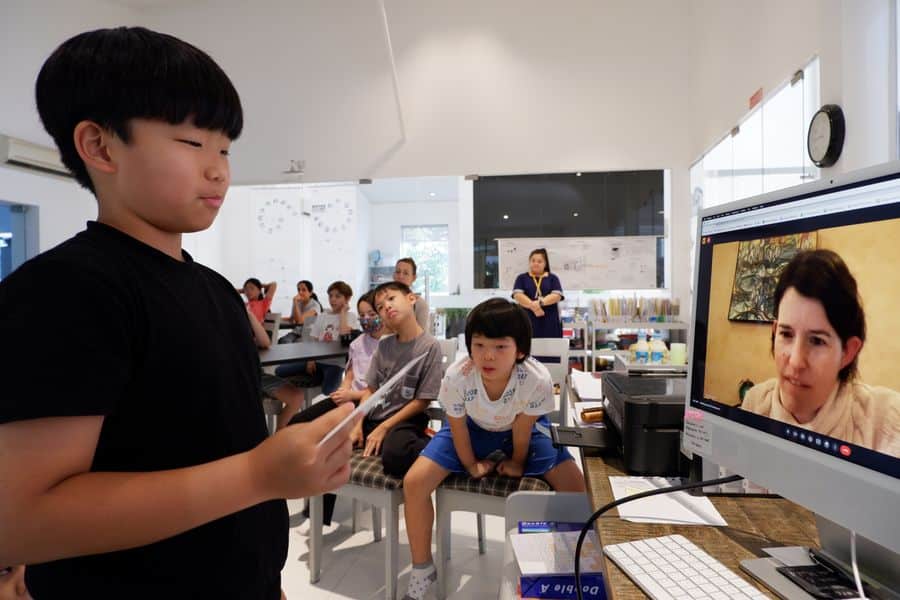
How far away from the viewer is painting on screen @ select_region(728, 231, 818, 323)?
2.38 ft

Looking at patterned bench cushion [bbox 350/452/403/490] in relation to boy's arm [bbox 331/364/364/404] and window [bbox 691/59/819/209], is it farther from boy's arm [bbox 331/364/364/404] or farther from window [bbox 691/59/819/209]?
window [bbox 691/59/819/209]

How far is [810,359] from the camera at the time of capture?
671 mm

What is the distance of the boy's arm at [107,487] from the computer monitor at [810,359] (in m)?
0.62

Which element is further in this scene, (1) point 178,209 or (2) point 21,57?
(2) point 21,57

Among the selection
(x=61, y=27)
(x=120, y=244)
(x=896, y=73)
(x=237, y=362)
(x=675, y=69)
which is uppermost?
(x=61, y=27)

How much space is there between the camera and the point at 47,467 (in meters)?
0.47

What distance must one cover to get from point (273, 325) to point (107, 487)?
4.61 m

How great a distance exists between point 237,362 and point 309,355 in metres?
2.31

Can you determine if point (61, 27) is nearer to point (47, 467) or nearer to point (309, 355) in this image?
point (309, 355)

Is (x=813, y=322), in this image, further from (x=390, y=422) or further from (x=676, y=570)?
(x=390, y=422)

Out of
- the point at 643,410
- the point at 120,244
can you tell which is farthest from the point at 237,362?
the point at 643,410

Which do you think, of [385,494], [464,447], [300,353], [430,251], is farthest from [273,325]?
[464,447]

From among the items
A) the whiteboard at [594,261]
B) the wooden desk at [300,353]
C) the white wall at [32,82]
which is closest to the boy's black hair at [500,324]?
the wooden desk at [300,353]

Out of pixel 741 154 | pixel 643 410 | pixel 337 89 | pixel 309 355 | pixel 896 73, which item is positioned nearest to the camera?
pixel 643 410
